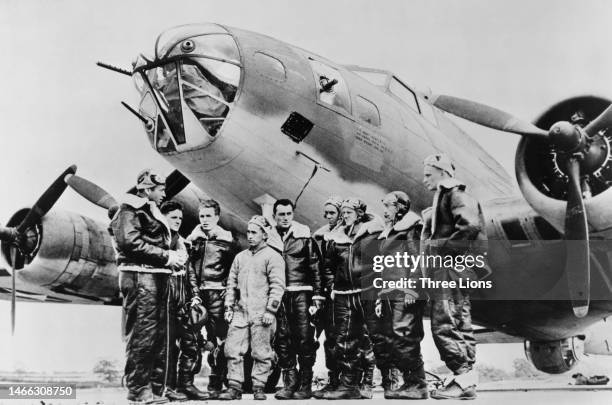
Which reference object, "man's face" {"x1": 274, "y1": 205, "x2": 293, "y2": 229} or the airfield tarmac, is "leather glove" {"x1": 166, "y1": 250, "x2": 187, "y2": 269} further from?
the airfield tarmac

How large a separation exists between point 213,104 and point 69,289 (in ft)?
15.1

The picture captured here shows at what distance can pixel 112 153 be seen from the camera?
9.61 m

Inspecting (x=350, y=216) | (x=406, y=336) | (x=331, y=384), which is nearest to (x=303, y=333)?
(x=331, y=384)

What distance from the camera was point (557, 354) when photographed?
34.2 feet

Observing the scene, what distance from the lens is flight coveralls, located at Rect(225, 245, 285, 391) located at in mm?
7160

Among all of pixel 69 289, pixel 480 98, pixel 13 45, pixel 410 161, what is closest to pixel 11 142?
pixel 13 45

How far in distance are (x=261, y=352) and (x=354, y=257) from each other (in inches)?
61.1

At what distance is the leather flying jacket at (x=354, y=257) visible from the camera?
7.35 meters

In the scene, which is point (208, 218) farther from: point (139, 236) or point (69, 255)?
point (69, 255)

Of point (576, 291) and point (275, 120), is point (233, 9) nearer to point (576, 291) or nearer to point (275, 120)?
point (275, 120)

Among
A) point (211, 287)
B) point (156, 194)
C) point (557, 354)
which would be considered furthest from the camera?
point (557, 354)

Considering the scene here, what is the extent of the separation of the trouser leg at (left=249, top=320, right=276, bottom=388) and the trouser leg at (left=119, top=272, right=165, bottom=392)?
108 cm

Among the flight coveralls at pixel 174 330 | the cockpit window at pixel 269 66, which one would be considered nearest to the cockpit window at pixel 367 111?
the cockpit window at pixel 269 66

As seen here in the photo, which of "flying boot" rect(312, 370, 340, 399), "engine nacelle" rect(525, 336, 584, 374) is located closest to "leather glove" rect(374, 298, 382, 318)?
"flying boot" rect(312, 370, 340, 399)
